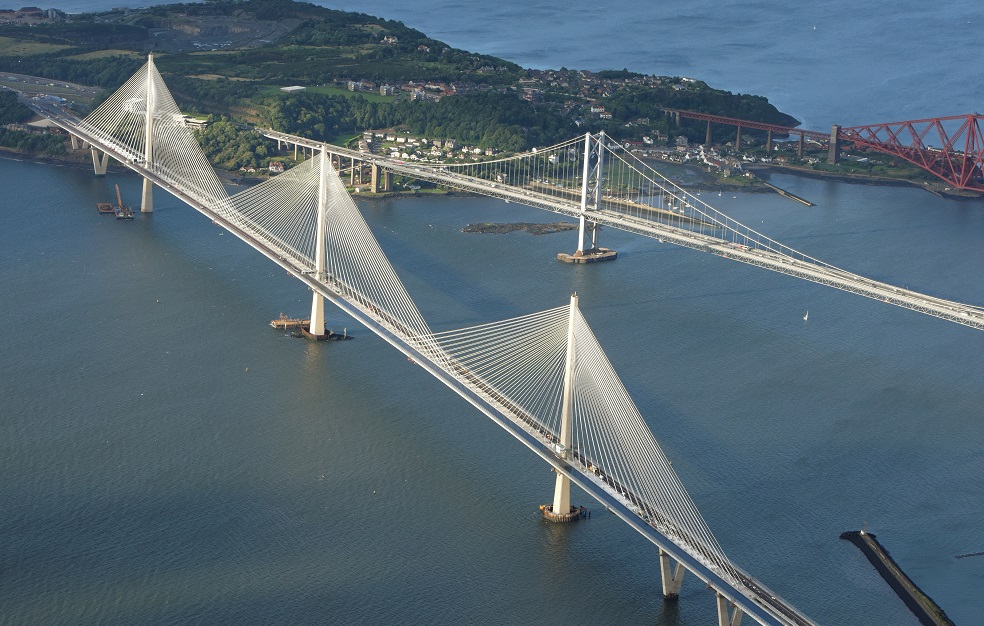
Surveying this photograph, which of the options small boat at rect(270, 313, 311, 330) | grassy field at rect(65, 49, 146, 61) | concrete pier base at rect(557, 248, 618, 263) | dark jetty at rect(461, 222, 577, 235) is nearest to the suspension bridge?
concrete pier base at rect(557, 248, 618, 263)

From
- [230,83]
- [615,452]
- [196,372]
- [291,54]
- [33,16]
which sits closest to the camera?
[615,452]

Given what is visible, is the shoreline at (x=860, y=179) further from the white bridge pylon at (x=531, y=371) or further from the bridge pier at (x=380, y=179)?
the white bridge pylon at (x=531, y=371)

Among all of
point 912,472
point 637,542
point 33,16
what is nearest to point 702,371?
point 912,472

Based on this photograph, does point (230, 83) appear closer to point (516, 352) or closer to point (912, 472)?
point (516, 352)

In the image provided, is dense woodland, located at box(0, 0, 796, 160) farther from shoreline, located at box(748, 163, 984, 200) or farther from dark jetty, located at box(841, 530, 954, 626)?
dark jetty, located at box(841, 530, 954, 626)

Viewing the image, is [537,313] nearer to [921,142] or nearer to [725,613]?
[725,613]

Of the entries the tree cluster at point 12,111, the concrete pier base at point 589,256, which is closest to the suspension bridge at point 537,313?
the concrete pier base at point 589,256

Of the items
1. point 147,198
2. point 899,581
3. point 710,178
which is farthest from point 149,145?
point 899,581
